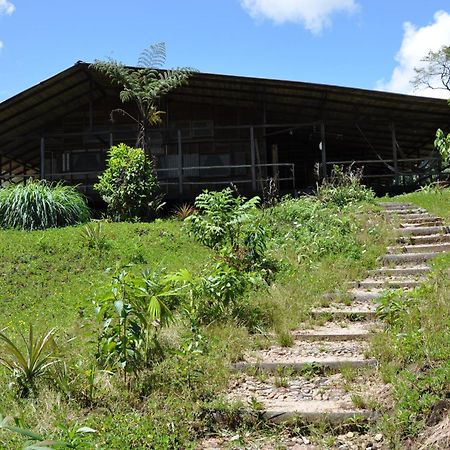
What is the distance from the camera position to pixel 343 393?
4.55 m

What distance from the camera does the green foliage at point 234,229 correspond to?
24.0 feet

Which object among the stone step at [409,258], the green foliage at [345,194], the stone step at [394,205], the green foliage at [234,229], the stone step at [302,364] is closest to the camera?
the stone step at [302,364]

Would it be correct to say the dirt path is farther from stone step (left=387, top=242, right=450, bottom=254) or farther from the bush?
the bush

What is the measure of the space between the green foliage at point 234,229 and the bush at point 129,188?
620 cm

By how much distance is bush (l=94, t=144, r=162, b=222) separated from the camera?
13617mm

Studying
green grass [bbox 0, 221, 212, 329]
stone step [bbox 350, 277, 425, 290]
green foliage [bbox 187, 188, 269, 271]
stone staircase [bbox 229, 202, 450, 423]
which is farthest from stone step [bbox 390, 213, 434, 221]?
green foliage [bbox 187, 188, 269, 271]

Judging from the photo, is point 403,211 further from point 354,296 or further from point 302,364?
point 302,364

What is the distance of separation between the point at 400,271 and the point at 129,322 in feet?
16.0

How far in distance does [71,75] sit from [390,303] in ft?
47.2

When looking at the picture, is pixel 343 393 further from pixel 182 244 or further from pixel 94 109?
pixel 94 109

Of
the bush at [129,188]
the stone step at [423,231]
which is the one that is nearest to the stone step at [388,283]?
the stone step at [423,231]

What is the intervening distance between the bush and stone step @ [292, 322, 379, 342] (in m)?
8.21

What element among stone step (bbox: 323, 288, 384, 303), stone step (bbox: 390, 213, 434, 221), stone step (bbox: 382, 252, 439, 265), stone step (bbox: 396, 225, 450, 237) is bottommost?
stone step (bbox: 323, 288, 384, 303)

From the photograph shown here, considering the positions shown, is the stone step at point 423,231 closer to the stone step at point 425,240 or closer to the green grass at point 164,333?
the stone step at point 425,240
